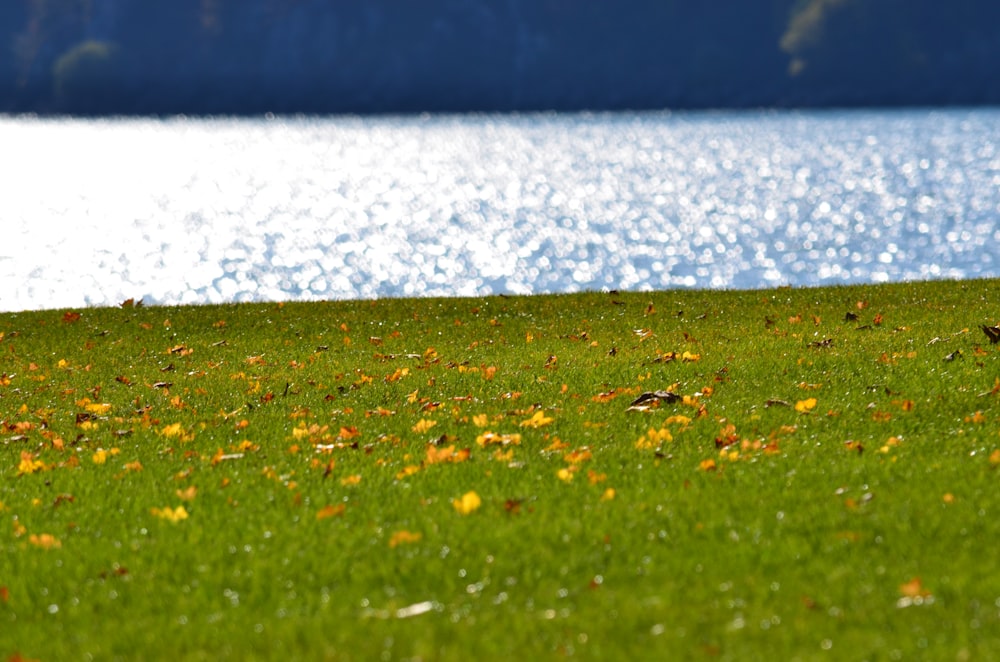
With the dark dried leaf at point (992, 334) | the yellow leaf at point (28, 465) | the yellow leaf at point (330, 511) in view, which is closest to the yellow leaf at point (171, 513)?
the yellow leaf at point (330, 511)

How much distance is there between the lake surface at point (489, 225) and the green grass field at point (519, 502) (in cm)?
3409

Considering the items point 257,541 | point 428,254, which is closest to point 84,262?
point 428,254

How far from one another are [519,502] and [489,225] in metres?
87.4

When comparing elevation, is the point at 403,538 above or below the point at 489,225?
above

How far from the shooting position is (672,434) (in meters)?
11.6

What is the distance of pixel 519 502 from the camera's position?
9.41 metres

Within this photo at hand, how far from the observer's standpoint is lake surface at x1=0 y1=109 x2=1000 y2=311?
69.6 metres

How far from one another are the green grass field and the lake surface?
112ft

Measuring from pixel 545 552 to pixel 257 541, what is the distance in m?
2.36

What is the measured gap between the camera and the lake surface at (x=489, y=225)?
69.6 metres

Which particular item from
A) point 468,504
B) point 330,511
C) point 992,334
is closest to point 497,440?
point 468,504

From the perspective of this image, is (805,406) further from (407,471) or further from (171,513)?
(171,513)

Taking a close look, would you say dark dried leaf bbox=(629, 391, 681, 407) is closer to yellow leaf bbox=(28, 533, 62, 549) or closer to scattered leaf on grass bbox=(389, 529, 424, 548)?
scattered leaf on grass bbox=(389, 529, 424, 548)

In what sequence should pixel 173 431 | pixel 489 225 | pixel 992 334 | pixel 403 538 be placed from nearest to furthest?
pixel 403 538 < pixel 173 431 < pixel 992 334 < pixel 489 225
